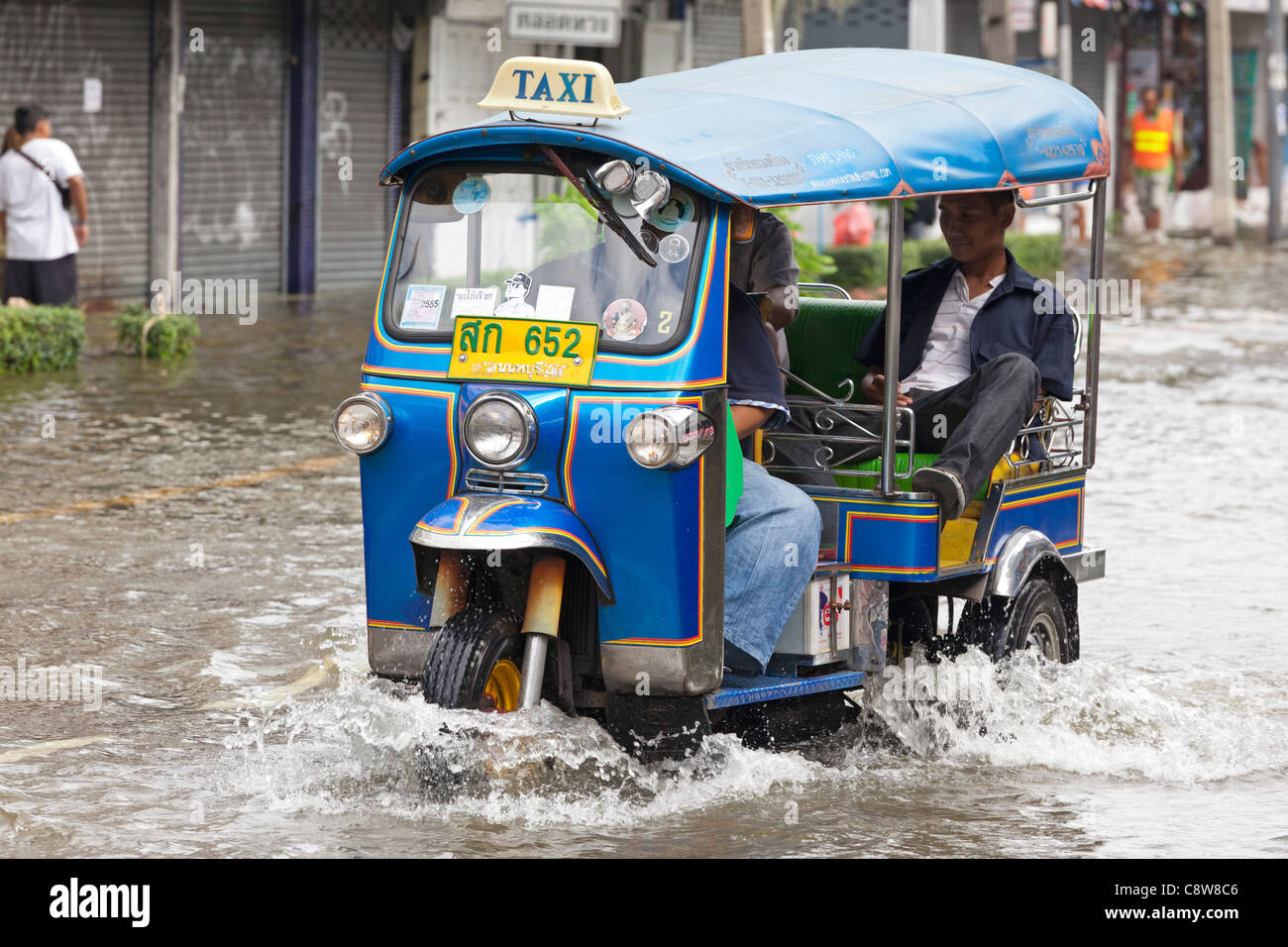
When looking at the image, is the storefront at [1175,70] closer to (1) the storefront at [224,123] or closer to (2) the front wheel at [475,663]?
(1) the storefront at [224,123]

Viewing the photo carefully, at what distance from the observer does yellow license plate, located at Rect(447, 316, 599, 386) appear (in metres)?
5.14

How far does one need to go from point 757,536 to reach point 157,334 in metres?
9.34

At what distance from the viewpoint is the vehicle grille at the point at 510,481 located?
5.14m

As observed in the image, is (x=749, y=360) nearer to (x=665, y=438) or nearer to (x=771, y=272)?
(x=771, y=272)

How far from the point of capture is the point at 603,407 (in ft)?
16.7

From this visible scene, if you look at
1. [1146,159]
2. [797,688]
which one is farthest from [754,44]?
[1146,159]

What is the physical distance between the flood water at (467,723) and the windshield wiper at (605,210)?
118cm

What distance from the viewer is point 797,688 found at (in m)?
5.52

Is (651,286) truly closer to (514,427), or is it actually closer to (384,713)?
(514,427)

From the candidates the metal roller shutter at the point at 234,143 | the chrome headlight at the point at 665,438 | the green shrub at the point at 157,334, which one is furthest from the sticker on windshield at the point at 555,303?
the metal roller shutter at the point at 234,143

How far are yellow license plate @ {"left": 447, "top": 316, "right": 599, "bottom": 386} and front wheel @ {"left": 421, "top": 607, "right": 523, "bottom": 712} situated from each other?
1.99ft

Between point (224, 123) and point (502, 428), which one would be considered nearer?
point (502, 428)

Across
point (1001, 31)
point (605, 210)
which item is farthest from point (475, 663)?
point (1001, 31)

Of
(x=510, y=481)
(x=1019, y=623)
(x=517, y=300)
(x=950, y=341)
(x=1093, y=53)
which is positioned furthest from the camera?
(x=1093, y=53)
